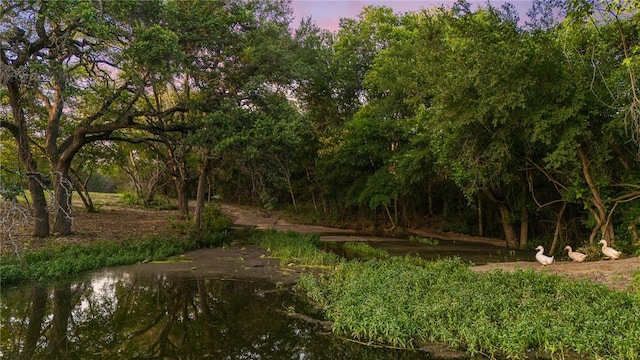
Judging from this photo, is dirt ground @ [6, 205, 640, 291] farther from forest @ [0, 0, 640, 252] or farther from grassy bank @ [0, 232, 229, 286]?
forest @ [0, 0, 640, 252]

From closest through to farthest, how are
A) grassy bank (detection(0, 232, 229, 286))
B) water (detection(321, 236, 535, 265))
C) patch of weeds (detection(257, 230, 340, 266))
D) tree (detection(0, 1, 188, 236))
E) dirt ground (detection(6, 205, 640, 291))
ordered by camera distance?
1. dirt ground (detection(6, 205, 640, 291))
2. grassy bank (detection(0, 232, 229, 286))
3. tree (detection(0, 1, 188, 236))
4. patch of weeds (detection(257, 230, 340, 266))
5. water (detection(321, 236, 535, 265))

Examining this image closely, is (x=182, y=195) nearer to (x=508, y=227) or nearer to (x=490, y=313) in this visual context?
(x=508, y=227)

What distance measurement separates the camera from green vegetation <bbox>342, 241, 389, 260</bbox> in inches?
740

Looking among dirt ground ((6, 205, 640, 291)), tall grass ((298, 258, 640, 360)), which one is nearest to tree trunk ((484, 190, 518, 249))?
dirt ground ((6, 205, 640, 291))

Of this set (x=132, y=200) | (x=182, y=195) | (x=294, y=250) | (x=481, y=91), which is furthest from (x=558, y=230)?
(x=132, y=200)

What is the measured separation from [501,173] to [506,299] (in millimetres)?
10679

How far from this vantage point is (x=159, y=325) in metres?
8.88

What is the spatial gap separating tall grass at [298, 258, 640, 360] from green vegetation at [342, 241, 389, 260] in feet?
23.2

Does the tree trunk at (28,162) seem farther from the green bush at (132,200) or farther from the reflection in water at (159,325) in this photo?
the green bush at (132,200)

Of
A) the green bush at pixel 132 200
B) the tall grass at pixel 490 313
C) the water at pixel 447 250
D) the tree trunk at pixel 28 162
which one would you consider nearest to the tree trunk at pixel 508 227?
the water at pixel 447 250

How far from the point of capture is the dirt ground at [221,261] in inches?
452

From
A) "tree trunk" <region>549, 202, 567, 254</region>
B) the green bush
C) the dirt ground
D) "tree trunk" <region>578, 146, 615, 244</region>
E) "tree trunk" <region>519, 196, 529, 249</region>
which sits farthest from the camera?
the green bush

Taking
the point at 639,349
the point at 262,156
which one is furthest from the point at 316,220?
the point at 639,349

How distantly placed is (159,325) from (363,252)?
12.8 meters
